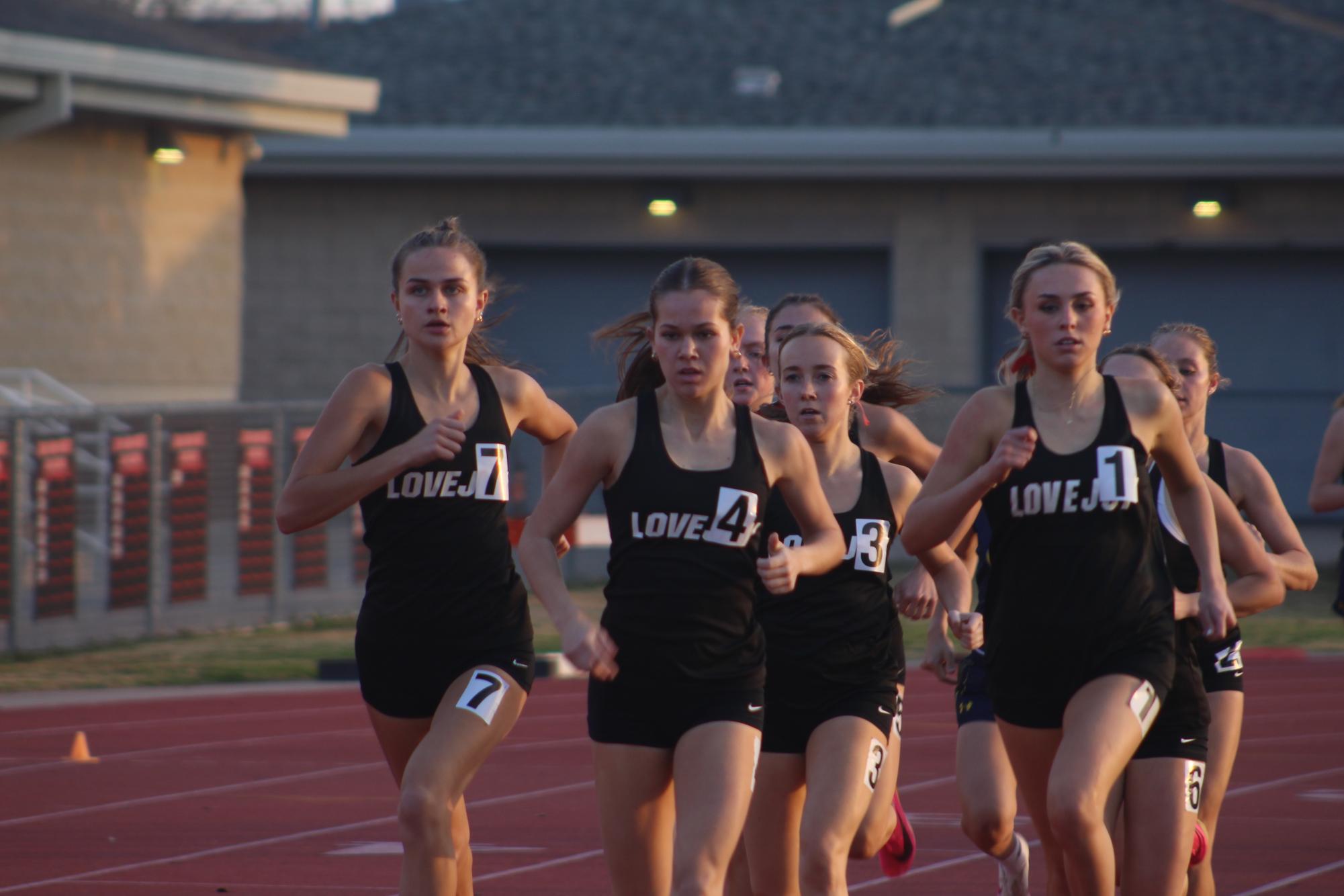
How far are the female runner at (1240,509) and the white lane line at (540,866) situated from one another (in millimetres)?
2679

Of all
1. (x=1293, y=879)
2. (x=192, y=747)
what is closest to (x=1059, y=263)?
(x=1293, y=879)

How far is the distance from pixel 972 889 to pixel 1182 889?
7.38 feet

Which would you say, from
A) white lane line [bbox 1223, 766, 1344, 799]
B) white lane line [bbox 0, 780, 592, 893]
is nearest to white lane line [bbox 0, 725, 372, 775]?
white lane line [bbox 0, 780, 592, 893]

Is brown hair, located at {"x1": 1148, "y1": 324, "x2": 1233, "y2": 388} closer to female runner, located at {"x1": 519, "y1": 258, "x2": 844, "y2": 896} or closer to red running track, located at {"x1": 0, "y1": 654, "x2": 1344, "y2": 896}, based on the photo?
red running track, located at {"x1": 0, "y1": 654, "x2": 1344, "y2": 896}

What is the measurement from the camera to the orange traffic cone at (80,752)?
35.6 feet

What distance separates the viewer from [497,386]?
6121 millimetres

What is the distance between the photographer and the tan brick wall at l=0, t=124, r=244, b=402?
20.1 metres

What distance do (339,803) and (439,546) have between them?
425cm

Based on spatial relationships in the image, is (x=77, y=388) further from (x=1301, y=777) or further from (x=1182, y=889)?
(x=1182, y=889)

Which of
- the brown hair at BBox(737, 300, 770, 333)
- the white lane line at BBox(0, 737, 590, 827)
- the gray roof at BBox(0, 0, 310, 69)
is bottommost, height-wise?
the white lane line at BBox(0, 737, 590, 827)

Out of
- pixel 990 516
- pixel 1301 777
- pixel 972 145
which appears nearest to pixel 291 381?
pixel 972 145

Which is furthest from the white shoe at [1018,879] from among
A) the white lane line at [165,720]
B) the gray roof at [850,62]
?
the gray roof at [850,62]

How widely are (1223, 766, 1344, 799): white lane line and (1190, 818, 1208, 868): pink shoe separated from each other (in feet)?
12.6

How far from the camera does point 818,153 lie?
24.9 meters
